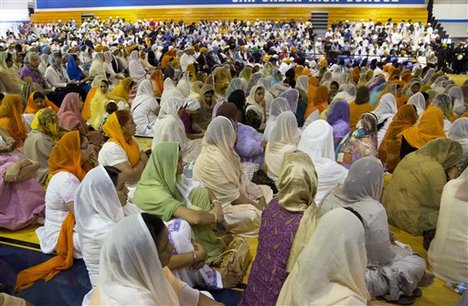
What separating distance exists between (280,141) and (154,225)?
239cm

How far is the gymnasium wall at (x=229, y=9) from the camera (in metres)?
18.1

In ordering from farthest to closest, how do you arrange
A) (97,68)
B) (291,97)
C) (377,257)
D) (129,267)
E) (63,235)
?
(97,68), (291,97), (63,235), (377,257), (129,267)

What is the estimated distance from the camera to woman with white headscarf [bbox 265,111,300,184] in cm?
385

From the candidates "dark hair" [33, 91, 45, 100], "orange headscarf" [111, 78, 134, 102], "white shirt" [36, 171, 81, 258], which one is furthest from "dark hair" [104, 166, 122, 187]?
"orange headscarf" [111, 78, 134, 102]

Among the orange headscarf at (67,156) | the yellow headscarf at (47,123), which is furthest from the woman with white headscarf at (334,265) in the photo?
the yellow headscarf at (47,123)

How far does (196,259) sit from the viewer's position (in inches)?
93.4

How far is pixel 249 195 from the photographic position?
11.6 ft

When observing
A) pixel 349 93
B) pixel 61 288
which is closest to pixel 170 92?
pixel 349 93

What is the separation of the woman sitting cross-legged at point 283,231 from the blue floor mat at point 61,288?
20.0 inches

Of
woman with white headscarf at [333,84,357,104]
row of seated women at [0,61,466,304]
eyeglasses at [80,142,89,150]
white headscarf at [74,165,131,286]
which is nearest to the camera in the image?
row of seated women at [0,61,466,304]

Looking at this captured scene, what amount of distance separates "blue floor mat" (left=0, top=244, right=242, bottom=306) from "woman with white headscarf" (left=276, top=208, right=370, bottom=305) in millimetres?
1057

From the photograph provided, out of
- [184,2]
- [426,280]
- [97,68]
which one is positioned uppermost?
[184,2]

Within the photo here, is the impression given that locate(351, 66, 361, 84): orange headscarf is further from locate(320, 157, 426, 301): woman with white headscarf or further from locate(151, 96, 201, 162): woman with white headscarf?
locate(320, 157, 426, 301): woman with white headscarf

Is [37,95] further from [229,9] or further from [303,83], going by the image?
[229,9]
